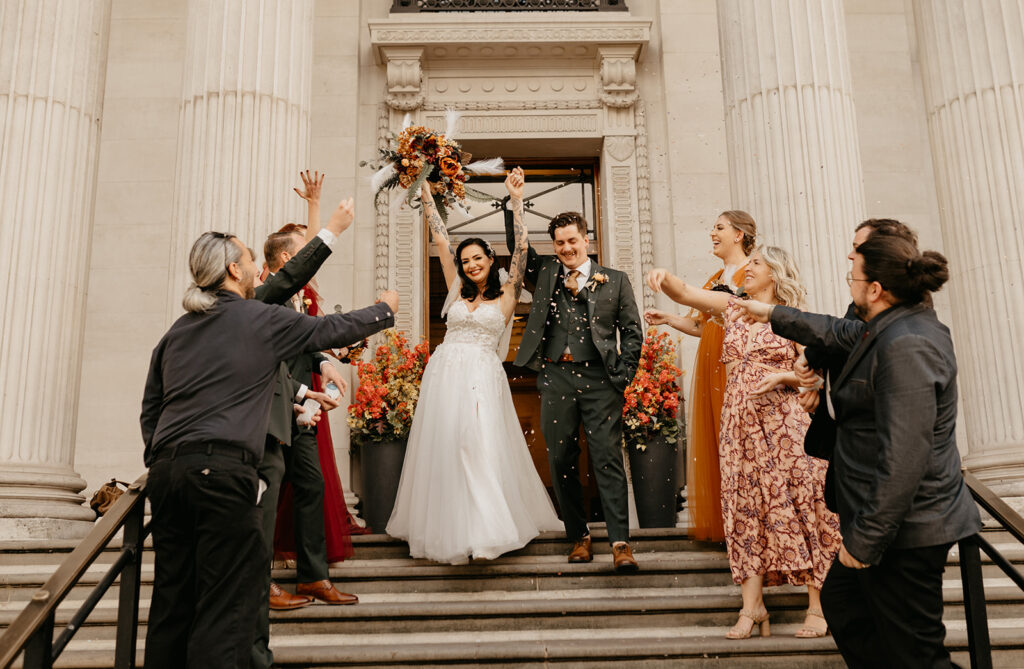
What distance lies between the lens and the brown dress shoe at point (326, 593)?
203 inches

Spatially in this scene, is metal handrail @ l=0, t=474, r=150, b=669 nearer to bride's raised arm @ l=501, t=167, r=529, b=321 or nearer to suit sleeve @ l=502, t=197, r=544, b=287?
bride's raised arm @ l=501, t=167, r=529, b=321

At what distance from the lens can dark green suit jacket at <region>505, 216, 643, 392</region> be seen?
5.69 metres

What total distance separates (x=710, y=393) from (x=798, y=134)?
95.9 inches

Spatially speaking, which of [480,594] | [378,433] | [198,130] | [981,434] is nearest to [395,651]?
[480,594]

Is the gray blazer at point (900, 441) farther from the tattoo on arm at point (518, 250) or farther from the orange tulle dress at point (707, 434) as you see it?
the tattoo on arm at point (518, 250)

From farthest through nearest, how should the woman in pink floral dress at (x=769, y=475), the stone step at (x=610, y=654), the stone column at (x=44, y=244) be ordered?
the stone column at (x=44, y=244)
the woman in pink floral dress at (x=769, y=475)
the stone step at (x=610, y=654)

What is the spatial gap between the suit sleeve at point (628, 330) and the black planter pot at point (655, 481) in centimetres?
203

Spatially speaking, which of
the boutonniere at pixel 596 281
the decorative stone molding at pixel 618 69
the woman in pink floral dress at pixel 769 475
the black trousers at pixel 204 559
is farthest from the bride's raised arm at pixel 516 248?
the decorative stone molding at pixel 618 69

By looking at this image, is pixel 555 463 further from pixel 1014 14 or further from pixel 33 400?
pixel 1014 14

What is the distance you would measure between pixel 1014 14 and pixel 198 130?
6.89 meters

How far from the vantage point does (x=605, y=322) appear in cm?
587

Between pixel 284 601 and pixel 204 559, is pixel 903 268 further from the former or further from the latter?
pixel 284 601

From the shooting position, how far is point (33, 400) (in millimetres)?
6613

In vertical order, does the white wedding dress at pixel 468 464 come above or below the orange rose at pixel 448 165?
below
